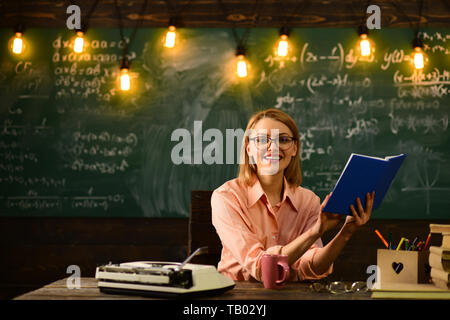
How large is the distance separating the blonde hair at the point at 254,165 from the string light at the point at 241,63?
1644mm

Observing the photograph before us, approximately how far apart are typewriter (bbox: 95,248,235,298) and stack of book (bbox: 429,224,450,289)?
62cm

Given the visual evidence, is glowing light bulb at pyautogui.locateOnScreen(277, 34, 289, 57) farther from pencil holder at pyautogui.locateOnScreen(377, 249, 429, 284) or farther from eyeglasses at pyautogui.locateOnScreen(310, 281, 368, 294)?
eyeglasses at pyautogui.locateOnScreen(310, 281, 368, 294)

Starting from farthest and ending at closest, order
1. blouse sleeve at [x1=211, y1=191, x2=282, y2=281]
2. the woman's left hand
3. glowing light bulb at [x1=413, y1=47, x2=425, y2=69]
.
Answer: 1. glowing light bulb at [x1=413, y1=47, x2=425, y2=69]
2. blouse sleeve at [x1=211, y1=191, x2=282, y2=281]
3. the woman's left hand

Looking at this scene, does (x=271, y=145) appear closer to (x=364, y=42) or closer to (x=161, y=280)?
(x=161, y=280)

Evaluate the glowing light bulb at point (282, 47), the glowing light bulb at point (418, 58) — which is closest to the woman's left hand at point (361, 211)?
the glowing light bulb at point (282, 47)

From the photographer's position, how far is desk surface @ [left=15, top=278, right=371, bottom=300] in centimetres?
123

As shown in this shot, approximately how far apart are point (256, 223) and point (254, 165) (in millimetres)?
232

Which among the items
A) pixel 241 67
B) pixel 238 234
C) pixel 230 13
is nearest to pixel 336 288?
pixel 238 234

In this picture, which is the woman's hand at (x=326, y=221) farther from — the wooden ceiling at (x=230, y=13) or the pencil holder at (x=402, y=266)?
the wooden ceiling at (x=230, y=13)

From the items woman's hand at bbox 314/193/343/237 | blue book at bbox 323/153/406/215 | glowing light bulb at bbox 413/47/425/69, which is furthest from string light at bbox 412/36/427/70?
woman's hand at bbox 314/193/343/237

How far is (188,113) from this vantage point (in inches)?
143

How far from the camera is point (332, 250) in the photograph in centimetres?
162

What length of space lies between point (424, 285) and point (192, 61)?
2607 mm

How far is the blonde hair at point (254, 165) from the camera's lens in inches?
73.7
